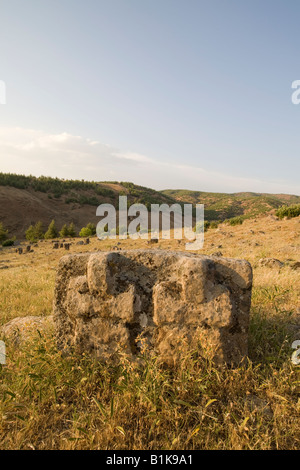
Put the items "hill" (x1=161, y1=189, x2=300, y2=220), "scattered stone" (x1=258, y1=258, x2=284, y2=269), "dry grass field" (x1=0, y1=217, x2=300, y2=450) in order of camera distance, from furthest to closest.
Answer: "hill" (x1=161, y1=189, x2=300, y2=220) → "scattered stone" (x1=258, y1=258, x2=284, y2=269) → "dry grass field" (x1=0, y1=217, x2=300, y2=450)

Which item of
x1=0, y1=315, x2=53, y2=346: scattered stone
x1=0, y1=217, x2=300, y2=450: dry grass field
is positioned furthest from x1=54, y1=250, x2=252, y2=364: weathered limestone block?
x1=0, y1=315, x2=53, y2=346: scattered stone

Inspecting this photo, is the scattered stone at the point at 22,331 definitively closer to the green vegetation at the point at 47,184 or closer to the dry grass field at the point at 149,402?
the dry grass field at the point at 149,402

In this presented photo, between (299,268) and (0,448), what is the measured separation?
6.15 meters

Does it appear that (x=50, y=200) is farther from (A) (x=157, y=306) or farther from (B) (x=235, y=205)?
(B) (x=235, y=205)

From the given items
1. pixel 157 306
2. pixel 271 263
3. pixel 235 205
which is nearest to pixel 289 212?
pixel 271 263

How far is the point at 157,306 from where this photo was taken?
2.40 meters

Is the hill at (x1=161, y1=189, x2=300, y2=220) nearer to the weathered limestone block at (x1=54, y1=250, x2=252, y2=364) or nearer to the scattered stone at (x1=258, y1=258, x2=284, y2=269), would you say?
the scattered stone at (x1=258, y1=258, x2=284, y2=269)

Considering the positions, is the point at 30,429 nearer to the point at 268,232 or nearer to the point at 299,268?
the point at 299,268

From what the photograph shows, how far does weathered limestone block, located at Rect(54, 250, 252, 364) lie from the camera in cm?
233

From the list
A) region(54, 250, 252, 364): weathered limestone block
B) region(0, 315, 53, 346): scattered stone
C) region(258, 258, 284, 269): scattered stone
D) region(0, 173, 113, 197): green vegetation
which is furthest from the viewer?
region(0, 173, 113, 197): green vegetation

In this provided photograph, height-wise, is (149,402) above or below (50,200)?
below

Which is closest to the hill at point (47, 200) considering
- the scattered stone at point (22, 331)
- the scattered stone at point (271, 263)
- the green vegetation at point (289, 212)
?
A: the green vegetation at point (289, 212)

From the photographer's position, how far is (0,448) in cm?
171
